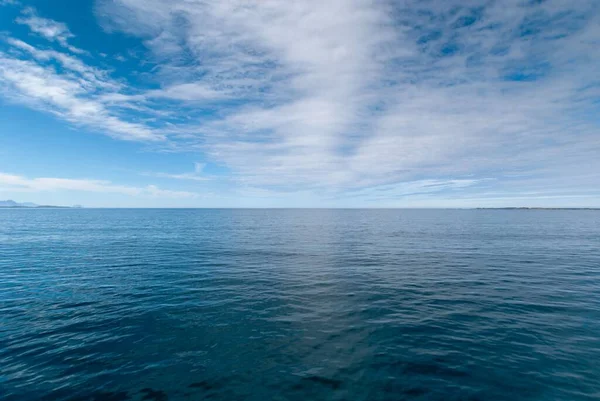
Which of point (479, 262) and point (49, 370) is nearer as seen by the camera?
point (49, 370)

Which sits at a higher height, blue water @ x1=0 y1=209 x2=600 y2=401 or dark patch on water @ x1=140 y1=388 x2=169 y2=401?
blue water @ x1=0 y1=209 x2=600 y2=401

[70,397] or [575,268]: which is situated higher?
[575,268]

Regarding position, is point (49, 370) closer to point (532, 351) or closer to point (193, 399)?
point (193, 399)

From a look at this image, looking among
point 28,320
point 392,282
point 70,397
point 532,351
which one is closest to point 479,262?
point 392,282

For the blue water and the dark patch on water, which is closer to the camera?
the dark patch on water

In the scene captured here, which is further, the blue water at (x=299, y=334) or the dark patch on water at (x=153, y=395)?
the blue water at (x=299, y=334)

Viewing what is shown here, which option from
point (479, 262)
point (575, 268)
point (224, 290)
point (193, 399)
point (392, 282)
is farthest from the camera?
point (479, 262)

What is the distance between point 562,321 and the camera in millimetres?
18812

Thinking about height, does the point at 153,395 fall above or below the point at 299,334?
below

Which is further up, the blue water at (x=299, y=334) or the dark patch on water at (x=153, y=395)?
the blue water at (x=299, y=334)

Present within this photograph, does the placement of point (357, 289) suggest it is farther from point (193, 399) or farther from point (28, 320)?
point (28, 320)

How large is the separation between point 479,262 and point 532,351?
88.1 feet

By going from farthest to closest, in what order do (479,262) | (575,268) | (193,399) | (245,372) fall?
(479,262) < (575,268) < (245,372) < (193,399)

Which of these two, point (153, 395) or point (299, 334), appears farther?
point (299, 334)
